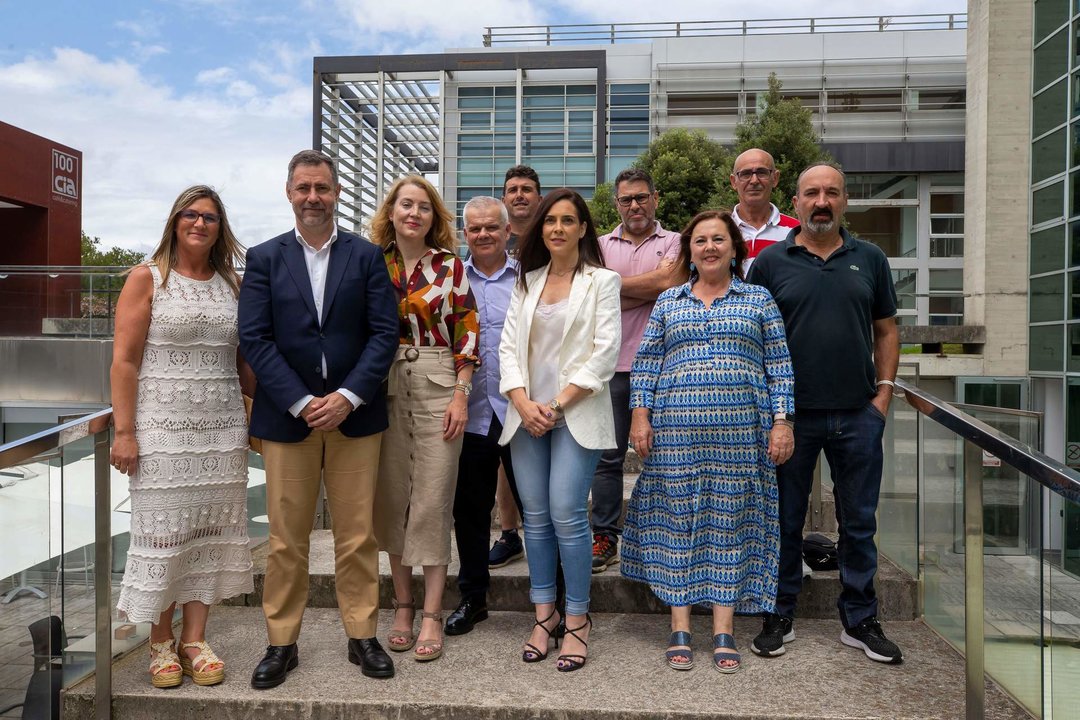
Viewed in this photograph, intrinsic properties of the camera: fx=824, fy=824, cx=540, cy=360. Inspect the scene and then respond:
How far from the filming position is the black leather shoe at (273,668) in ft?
9.76

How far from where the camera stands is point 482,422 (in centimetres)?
343

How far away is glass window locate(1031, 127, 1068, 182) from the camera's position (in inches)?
550

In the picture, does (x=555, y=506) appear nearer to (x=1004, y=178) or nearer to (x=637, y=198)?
(x=637, y=198)

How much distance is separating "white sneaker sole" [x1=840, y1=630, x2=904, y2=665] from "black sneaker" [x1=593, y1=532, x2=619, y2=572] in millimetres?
1072

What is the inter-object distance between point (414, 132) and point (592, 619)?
136ft

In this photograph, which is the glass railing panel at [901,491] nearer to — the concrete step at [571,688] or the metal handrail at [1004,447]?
the metal handrail at [1004,447]

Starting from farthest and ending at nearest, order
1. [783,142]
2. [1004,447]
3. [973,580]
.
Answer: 1. [783,142]
2. [973,580]
3. [1004,447]

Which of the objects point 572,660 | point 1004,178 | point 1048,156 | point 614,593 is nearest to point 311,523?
point 572,660

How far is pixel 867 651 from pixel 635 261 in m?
1.99

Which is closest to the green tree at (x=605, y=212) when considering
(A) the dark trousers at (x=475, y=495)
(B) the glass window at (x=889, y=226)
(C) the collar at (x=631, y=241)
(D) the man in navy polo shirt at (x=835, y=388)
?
(B) the glass window at (x=889, y=226)

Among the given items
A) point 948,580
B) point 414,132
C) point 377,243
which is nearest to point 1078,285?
point 948,580

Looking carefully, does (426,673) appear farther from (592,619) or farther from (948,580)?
(948,580)

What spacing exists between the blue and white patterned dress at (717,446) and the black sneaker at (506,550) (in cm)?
100

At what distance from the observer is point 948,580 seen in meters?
3.29
